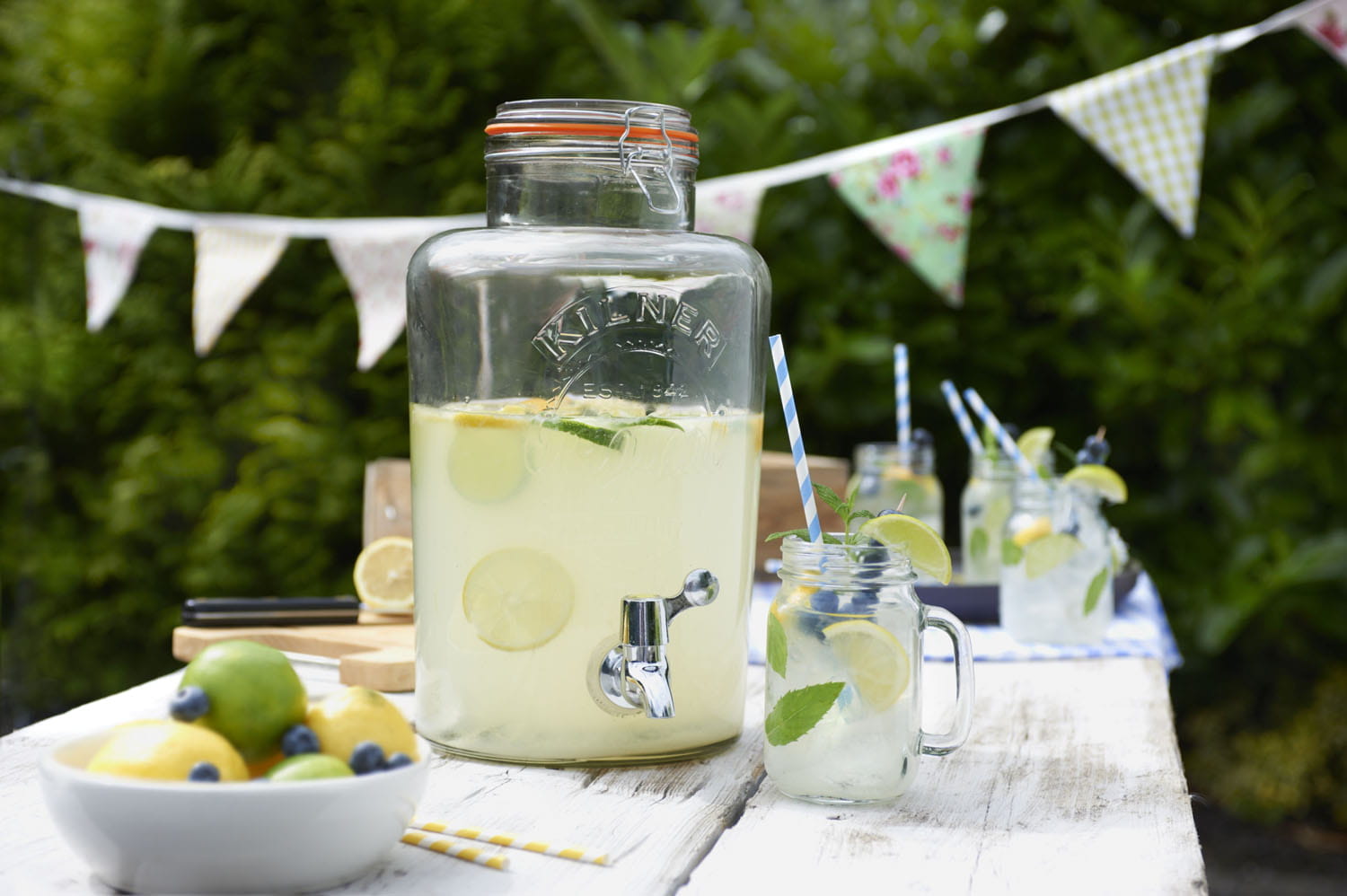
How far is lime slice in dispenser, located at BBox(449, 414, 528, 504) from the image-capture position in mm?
988

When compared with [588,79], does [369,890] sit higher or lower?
lower

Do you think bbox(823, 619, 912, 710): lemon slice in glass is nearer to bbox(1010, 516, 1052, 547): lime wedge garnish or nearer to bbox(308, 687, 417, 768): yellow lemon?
bbox(308, 687, 417, 768): yellow lemon

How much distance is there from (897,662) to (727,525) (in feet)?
0.60

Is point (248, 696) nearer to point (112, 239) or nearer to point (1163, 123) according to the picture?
point (1163, 123)

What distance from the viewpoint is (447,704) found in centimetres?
104

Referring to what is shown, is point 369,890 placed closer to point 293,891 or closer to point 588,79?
point 293,891

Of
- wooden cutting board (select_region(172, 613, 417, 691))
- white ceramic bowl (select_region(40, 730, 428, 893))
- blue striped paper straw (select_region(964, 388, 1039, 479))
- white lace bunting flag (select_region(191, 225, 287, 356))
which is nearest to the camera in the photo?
white ceramic bowl (select_region(40, 730, 428, 893))

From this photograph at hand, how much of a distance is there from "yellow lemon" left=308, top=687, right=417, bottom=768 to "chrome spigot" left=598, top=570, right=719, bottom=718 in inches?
7.8

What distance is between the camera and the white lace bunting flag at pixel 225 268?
242cm

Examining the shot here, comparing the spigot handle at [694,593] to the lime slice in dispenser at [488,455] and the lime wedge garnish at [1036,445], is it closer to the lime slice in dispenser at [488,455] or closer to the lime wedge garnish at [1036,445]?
the lime slice in dispenser at [488,455]

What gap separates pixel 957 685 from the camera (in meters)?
0.97

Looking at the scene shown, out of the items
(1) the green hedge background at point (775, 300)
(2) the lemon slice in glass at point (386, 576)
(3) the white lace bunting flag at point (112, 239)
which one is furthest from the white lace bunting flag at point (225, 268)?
(2) the lemon slice in glass at point (386, 576)

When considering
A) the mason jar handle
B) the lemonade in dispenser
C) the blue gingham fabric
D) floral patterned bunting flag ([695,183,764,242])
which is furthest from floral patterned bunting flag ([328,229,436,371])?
the mason jar handle

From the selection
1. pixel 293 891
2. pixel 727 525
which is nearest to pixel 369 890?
pixel 293 891
